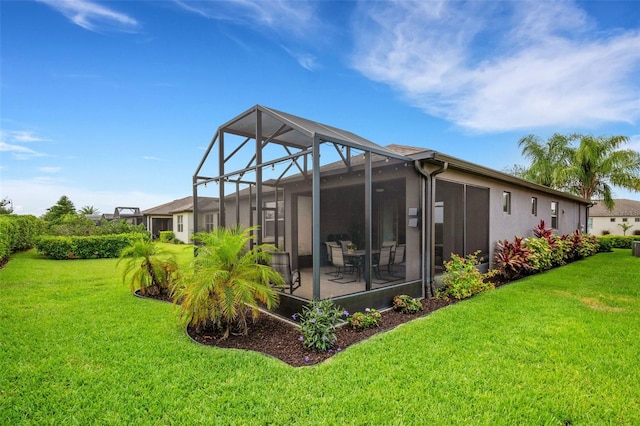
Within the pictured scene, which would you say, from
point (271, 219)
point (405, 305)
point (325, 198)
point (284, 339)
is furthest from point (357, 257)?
point (271, 219)

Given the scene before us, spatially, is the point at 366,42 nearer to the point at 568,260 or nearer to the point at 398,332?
the point at 398,332

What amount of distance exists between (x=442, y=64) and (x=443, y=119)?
598 centimetres

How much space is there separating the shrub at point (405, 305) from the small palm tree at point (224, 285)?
7.35 feet

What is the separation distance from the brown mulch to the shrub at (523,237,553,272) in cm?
579

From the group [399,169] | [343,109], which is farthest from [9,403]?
[343,109]

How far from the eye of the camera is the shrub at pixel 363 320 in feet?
15.6

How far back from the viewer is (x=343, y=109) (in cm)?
1404

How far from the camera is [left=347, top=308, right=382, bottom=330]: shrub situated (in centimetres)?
476

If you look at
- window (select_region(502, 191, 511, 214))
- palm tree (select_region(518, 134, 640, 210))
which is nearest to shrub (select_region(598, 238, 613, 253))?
palm tree (select_region(518, 134, 640, 210))

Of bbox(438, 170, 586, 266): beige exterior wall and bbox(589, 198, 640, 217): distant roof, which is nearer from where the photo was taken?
bbox(438, 170, 586, 266): beige exterior wall

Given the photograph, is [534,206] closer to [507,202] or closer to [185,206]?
[507,202]

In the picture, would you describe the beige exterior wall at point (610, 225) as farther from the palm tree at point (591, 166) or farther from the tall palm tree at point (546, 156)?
the tall palm tree at point (546, 156)

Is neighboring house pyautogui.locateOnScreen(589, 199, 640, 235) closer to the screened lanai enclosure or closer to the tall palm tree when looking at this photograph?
the tall palm tree

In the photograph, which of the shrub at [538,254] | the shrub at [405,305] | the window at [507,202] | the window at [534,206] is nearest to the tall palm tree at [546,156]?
the window at [534,206]
